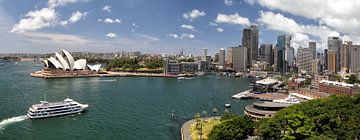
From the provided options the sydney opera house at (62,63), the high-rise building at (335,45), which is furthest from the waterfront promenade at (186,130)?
the high-rise building at (335,45)

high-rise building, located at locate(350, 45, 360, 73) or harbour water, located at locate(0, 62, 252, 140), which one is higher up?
high-rise building, located at locate(350, 45, 360, 73)

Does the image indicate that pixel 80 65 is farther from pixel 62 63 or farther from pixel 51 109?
pixel 51 109

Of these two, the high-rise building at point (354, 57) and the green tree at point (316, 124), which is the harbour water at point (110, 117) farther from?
the high-rise building at point (354, 57)

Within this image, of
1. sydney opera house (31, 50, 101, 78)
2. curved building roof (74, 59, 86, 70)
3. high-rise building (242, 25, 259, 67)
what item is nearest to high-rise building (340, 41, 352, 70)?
high-rise building (242, 25, 259, 67)

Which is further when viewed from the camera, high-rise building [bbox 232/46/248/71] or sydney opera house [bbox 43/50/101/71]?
high-rise building [bbox 232/46/248/71]

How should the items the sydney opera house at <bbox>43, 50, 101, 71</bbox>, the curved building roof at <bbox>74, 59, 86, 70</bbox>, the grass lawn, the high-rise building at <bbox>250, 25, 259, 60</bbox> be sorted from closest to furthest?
the grass lawn, the sydney opera house at <bbox>43, 50, 101, 71</bbox>, the curved building roof at <bbox>74, 59, 86, 70</bbox>, the high-rise building at <bbox>250, 25, 259, 60</bbox>

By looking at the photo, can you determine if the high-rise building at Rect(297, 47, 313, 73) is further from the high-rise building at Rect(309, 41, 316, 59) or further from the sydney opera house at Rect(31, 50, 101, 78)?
the sydney opera house at Rect(31, 50, 101, 78)
